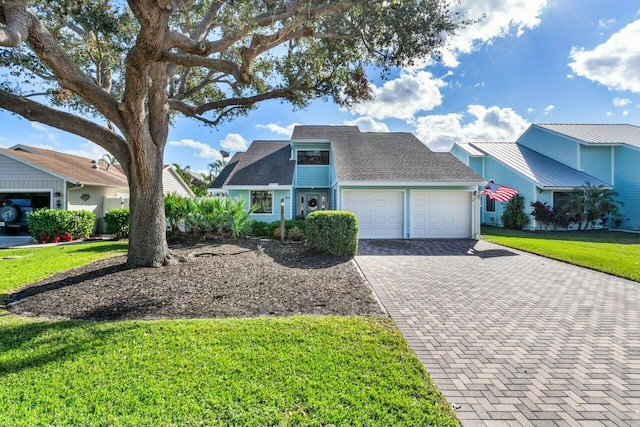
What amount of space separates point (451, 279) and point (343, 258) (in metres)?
3.44

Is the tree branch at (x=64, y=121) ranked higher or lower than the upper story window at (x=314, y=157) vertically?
lower

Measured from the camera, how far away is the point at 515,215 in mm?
19328

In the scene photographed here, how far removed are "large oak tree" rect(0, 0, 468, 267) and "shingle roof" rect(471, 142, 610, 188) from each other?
1572cm

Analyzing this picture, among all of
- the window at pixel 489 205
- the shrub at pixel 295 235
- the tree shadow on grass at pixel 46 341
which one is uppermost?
the window at pixel 489 205

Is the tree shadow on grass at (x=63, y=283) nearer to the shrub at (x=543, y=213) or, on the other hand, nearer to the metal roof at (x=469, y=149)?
the shrub at (x=543, y=213)

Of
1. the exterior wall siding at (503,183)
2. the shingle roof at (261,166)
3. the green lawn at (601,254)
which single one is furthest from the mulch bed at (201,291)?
the exterior wall siding at (503,183)

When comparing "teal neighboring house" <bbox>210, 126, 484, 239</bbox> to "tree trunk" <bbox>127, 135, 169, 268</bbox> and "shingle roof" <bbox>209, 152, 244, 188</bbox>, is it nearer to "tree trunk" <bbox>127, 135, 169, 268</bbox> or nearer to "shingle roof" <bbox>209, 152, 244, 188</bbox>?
"shingle roof" <bbox>209, 152, 244, 188</bbox>

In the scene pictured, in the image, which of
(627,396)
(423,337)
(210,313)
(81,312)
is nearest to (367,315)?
(423,337)

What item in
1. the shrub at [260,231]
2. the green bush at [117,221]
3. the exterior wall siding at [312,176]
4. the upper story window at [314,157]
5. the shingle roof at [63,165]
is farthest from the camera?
the upper story window at [314,157]

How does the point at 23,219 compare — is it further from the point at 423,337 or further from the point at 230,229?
the point at 423,337

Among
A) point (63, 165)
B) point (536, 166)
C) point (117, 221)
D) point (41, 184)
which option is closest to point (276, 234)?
point (117, 221)

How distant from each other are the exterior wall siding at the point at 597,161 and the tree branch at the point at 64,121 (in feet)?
87.9

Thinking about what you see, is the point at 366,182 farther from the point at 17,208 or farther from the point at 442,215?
the point at 17,208

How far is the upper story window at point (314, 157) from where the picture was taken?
20250 millimetres
